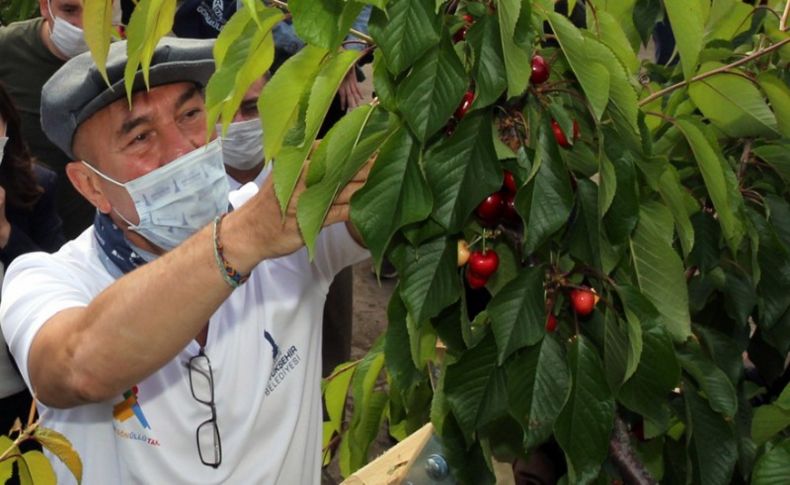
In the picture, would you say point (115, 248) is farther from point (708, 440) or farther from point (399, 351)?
point (708, 440)

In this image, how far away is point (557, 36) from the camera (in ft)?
4.20

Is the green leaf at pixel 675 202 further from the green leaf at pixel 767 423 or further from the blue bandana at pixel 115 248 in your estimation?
the blue bandana at pixel 115 248

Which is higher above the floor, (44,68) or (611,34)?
(611,34)

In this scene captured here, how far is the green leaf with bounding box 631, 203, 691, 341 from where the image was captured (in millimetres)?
1383

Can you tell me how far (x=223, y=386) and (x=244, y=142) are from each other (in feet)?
4.87

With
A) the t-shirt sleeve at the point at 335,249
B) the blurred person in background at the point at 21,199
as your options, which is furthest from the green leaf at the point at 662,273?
the blurred person in background at the point at 21,199

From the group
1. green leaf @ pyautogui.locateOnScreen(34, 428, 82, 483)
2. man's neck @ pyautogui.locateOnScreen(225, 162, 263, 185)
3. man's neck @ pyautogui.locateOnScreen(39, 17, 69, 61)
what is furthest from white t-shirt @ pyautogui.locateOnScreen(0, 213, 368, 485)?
man's neck @ pyautogui.locateOnScreen(39, 17, 69, 61)

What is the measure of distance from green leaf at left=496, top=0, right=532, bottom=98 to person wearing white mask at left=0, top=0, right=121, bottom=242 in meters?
3.23

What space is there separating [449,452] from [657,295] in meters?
0.34

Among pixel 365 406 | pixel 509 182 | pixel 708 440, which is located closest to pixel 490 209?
pixel 509 182

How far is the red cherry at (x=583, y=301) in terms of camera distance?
1309 mm

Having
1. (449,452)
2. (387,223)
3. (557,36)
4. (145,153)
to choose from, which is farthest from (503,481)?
(145,153)

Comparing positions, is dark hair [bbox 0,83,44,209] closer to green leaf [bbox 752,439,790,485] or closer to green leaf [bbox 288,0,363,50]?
green leaf [bbox 288,0,363,50]

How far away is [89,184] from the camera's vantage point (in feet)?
7.91
